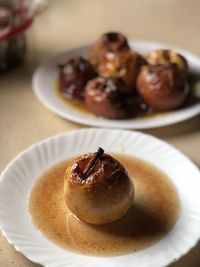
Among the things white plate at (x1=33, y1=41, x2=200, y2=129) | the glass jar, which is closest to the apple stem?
white plate at (x1=33, y1=41, x2=200, y2=129)

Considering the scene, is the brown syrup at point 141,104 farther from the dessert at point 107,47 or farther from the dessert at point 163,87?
the dessert at point 107,47

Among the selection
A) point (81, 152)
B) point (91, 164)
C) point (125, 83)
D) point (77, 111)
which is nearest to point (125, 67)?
point (125, 83)

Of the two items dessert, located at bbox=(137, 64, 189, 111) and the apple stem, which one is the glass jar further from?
the apple stem

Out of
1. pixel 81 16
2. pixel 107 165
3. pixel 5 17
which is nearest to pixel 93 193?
pixel 107 165

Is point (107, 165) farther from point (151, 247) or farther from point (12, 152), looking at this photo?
point (12, 152)

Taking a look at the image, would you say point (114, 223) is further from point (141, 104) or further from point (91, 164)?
point (141, 104)
